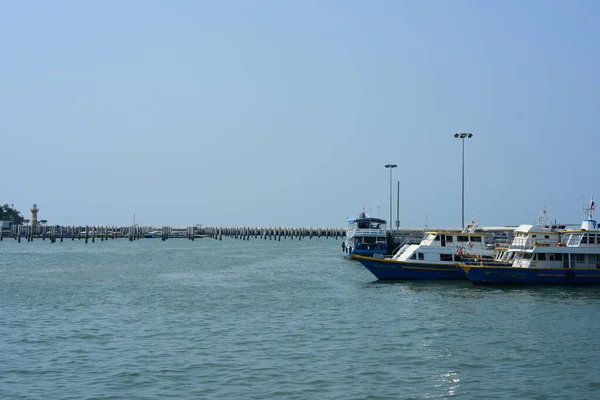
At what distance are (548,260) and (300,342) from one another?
97.5 ft

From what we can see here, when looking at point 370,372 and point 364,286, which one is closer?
point 370,372

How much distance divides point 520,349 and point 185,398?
1476 cm

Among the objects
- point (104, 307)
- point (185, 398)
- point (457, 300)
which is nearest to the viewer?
point (185, 398)

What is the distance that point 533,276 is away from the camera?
52656 millimetres

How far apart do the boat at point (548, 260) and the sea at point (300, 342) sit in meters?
1.15

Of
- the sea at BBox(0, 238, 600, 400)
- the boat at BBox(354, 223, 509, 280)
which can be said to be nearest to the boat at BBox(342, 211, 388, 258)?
the boat at BBox(354, 223, 509, 280)

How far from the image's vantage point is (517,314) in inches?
1540

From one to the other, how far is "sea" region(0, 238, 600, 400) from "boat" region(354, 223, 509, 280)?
2.13 metres

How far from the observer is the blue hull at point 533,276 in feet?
173

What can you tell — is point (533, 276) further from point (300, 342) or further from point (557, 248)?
point (300, 342)

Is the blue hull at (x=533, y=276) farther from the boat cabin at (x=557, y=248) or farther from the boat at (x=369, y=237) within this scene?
the boat at (x=369, y=237)

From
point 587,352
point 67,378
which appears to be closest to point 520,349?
point 587,352

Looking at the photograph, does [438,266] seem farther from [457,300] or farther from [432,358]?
[432,358]

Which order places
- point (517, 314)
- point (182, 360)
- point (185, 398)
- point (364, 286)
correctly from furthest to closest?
point (364, 286) < point (517, 314) < point (182, 360) < point (185, 398)
